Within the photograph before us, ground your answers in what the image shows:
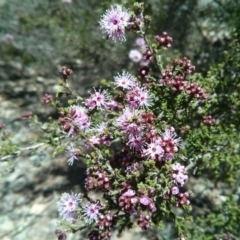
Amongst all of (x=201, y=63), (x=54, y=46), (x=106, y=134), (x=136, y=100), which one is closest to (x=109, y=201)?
(x=106, y=134)

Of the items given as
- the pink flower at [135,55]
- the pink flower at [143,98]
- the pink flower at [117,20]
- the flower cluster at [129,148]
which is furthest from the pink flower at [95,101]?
the pink flower at [135,55]

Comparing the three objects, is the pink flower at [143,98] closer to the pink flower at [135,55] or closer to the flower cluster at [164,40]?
the flower cluster at [164,40]

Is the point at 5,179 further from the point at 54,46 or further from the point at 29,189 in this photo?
the point at 54,46

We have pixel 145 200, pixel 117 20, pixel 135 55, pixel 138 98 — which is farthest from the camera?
pixel 135 55

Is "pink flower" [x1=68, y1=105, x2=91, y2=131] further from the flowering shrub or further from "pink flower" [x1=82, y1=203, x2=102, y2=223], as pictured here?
"pink flower" [x1=82, y1=203, x2=102, y2=223]

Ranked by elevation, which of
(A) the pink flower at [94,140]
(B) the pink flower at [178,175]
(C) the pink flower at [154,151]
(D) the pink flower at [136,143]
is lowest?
(B) the pink flower at [178,175]

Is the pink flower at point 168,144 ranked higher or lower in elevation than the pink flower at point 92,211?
higher

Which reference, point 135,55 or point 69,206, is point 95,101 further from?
point 135,55

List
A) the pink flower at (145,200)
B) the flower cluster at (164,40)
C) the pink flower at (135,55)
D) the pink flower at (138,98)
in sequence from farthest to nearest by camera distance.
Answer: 1. the pink flower at (135,55)
2. the flower cluster at (164,40)
3. the pink flower at (138,98)
4. the pink flower at (145,200)

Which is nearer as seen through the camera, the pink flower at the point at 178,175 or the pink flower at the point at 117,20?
the pink flower at the point at 178,175

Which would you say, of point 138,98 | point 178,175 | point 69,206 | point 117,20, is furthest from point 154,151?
point 117,20

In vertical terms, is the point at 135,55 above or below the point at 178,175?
above

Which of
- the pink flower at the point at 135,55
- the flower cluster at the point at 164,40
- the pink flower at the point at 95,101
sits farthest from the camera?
the pink flower at the point at 135,55
